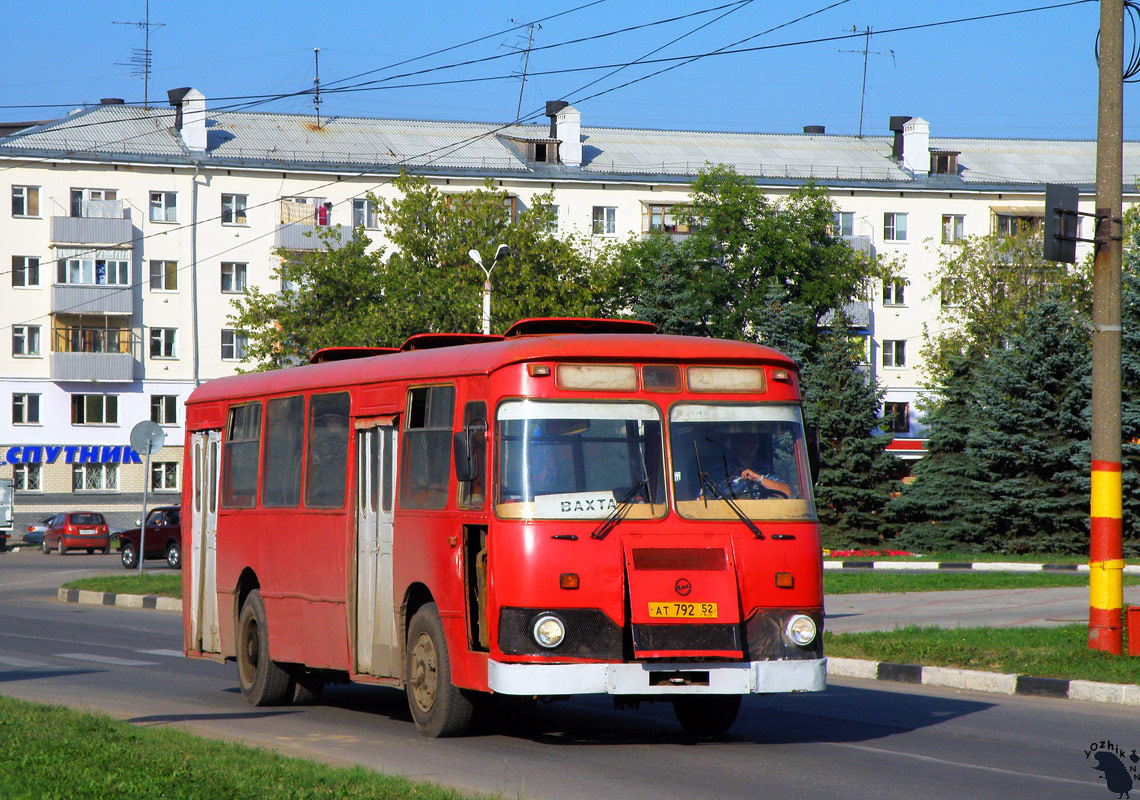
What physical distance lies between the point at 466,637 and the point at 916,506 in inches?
1195

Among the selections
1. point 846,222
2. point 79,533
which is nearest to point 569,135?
point 846,222

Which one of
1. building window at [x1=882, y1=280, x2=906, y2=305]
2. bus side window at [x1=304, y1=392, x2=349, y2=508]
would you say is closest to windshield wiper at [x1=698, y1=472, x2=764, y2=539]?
bus side window at [x1=304, y1=392, x2=349, y2=508]

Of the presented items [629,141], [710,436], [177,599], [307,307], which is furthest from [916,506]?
[629,141]

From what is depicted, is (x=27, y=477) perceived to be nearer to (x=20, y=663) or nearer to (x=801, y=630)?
(x=20, y=663)

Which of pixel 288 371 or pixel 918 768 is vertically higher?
pixel 288 371

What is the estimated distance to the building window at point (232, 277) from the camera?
69375mm

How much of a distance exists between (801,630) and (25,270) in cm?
6251

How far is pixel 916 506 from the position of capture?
38750 mm

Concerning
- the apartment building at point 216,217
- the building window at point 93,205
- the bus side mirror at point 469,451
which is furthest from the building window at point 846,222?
the bus side mirror at point 469,451

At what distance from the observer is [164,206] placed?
225ft

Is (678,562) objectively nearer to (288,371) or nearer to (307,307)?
(288,371)

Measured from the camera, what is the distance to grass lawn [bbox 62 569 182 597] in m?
28.0

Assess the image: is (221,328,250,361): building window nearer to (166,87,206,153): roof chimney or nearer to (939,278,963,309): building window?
(166,87,206,153): roof chimney

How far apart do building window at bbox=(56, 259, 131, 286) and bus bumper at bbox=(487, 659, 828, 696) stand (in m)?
61.5
